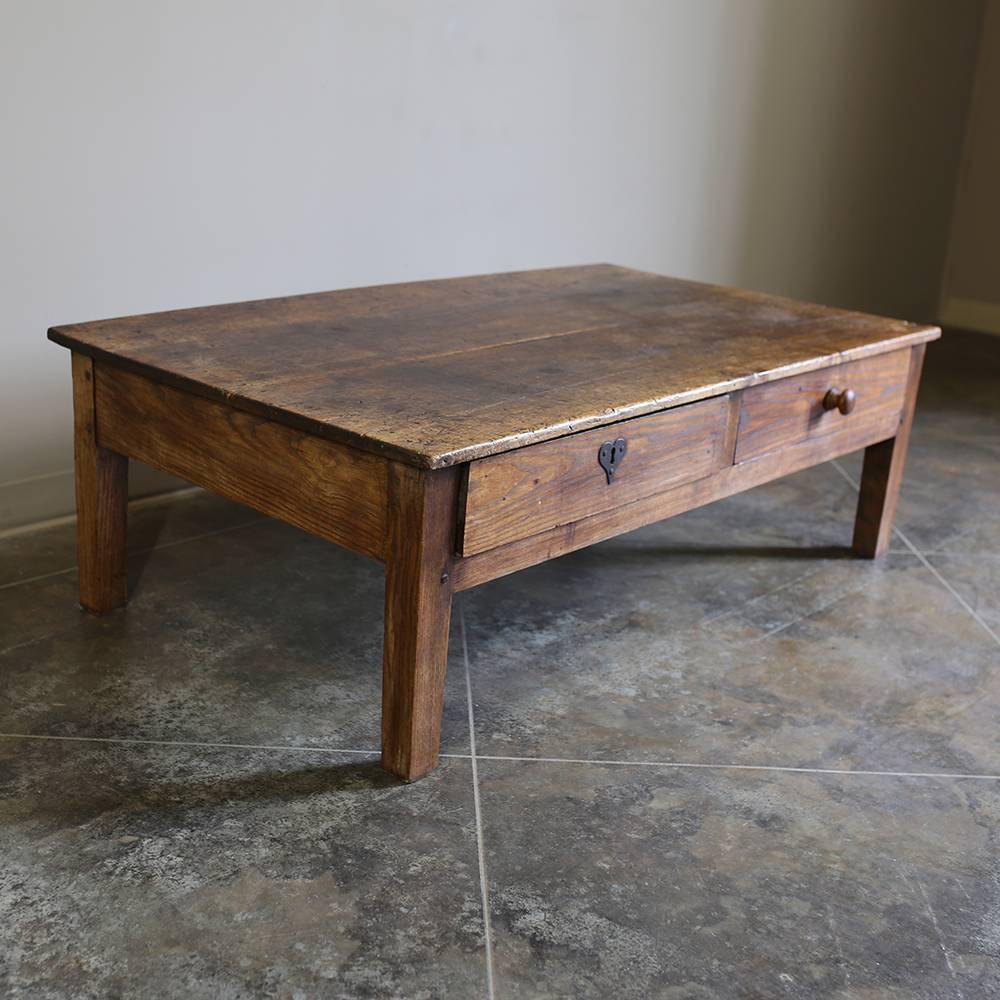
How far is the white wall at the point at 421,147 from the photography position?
7.42 ft

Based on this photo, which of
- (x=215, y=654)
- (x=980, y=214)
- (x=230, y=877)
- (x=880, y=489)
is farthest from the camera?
(x=980, y=214)

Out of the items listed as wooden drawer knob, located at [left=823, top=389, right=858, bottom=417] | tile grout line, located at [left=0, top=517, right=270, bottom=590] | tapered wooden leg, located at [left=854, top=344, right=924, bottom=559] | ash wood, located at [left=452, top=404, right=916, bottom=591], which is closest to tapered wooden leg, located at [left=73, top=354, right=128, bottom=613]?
tile grout line, located at [left=0, top=517, right=270, bottom=590]

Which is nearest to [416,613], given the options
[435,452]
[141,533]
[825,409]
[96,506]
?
[435,452]

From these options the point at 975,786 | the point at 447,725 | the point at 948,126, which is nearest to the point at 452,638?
the point at 447,725

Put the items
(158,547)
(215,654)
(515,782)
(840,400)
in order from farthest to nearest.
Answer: (158,547)
(840,400)
(215,654)
(515,782)

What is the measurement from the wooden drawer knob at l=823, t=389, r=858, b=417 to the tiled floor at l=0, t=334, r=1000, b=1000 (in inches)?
14.4

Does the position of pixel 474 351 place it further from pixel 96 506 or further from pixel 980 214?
pixel 980 214

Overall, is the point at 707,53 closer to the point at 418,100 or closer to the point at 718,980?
the point at 418,100

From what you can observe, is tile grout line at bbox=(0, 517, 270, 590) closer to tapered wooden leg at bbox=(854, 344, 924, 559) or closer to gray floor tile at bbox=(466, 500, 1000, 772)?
gray floor tile at bbox=(466, 500, 1000, 772)

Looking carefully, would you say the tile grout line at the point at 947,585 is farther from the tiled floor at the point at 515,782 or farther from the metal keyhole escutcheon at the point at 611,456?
the metal keyhole escutcheon at the point at 611,456

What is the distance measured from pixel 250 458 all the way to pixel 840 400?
0.98 metres

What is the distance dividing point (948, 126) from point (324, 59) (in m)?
2.84

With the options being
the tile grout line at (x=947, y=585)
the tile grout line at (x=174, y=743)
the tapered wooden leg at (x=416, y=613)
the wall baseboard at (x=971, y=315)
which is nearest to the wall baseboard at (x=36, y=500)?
A: the tile grout line at (x=174, y=743)

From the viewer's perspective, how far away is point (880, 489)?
2412mm
